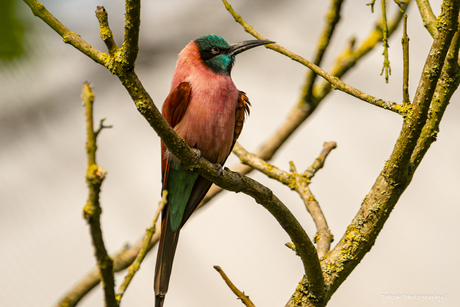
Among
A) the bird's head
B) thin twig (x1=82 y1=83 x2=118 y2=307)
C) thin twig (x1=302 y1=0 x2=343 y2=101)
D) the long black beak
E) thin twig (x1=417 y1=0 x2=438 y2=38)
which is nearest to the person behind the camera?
thin twig (x1=82 y1=83 x2=118 y2=307)

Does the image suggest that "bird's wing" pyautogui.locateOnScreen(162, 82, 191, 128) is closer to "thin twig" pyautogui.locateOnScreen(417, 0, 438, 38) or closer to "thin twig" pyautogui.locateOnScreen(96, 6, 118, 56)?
"thin twig" pyautogui.locateOnScreen(96, 6, 118, 56)

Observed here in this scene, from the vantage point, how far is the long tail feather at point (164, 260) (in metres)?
2.77

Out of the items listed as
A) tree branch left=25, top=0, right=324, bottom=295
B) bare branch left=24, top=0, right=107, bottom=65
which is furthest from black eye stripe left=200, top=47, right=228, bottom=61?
bare branch left=24, top=0, right=107, bottom=65

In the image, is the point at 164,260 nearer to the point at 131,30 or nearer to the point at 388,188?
the point at 388,188

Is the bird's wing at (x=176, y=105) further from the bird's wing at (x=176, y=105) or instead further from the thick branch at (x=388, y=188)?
the thick branch at (x=388, y=188)

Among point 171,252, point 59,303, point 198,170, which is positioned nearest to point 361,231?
point 198,170

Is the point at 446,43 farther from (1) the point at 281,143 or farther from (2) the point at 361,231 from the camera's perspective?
(1) the point at 281,143

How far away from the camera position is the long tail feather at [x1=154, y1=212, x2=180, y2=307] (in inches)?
109

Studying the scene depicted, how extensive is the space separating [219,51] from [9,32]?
2953mm

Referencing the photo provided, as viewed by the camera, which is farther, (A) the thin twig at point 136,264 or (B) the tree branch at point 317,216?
(B) the tree branch at point 317,216

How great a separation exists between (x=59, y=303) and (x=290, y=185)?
229 cm

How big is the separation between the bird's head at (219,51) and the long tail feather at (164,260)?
1.25m

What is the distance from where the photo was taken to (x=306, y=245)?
7.47 feet

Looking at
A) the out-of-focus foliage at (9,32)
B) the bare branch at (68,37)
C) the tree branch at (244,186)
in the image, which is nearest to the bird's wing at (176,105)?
the tree branch at (244,186)
